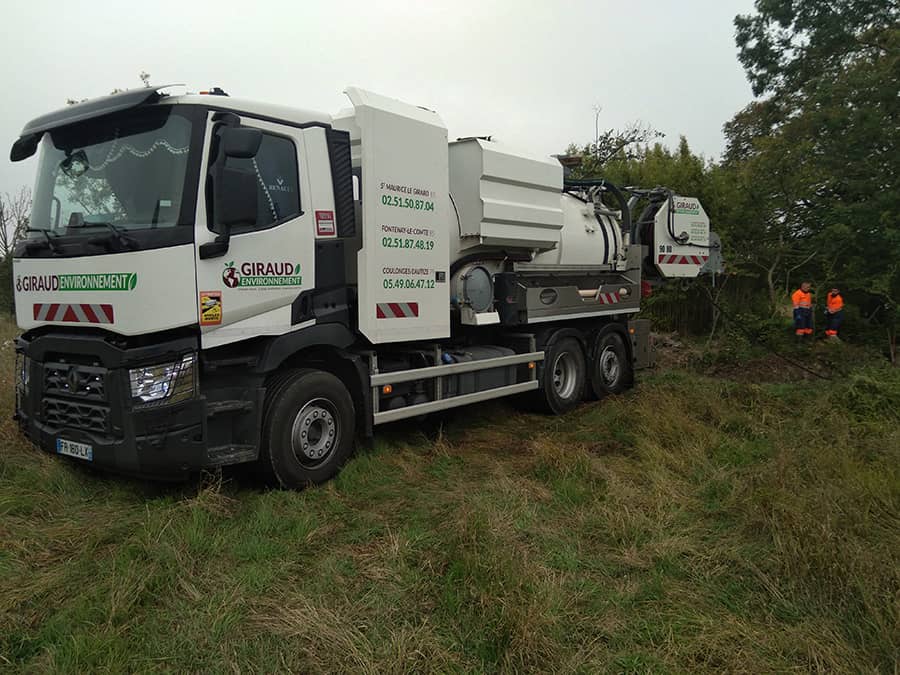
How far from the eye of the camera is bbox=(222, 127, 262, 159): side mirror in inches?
168

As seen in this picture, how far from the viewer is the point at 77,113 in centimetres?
456

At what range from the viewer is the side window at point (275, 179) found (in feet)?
15.4

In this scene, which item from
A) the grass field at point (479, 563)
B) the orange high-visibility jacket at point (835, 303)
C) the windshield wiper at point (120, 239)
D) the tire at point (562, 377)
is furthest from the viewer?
the orange high-visibility jacket at point (835, 303)

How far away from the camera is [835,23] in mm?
12953

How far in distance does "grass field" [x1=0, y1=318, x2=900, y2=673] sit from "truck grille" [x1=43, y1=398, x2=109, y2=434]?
55 cm

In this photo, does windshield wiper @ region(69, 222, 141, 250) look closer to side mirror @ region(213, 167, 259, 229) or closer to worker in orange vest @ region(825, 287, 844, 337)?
side mirror @ region(213, 167, 259, 229)

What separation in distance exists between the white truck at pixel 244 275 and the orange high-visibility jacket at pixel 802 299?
8258 millimetres

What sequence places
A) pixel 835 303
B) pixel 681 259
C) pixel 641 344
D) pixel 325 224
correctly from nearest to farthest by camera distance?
1. pixel 325 224
2. pixel 641 344
3. pixel 681 259
4. pixel 835 303

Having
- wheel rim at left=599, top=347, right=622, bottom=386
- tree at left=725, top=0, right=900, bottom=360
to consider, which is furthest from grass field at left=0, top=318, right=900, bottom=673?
tree at left=725, top=0, right=900, bottom=360

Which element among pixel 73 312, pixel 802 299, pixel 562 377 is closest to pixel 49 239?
pixel 73 312

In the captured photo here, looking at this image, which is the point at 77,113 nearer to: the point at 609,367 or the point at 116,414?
the point at 116,414

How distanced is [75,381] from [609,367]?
6592 mm

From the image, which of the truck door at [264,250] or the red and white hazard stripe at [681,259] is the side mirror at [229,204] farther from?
the red and white hazard stripe at [681,259]

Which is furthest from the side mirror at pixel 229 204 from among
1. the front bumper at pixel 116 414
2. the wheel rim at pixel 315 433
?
the wheel rim at pixel 315 433
